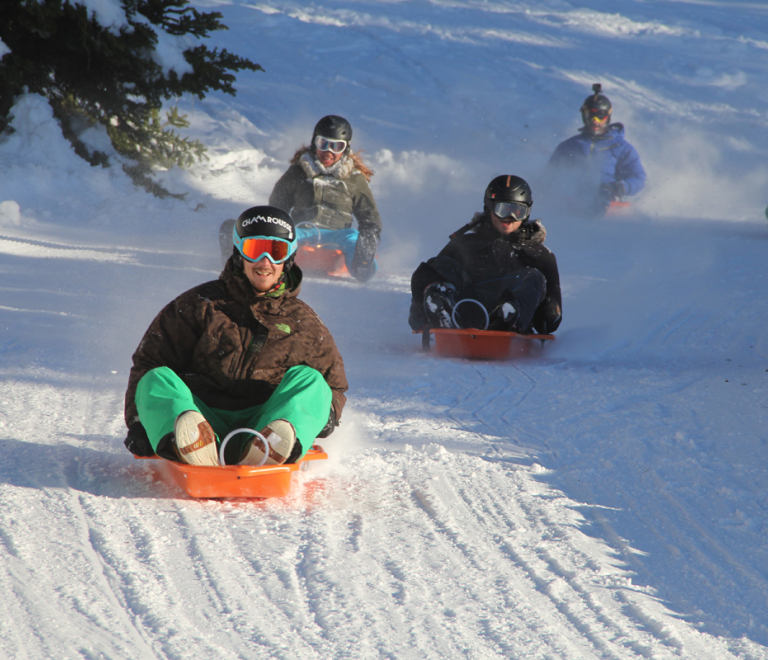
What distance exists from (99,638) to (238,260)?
1.53 m

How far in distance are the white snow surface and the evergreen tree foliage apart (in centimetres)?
37

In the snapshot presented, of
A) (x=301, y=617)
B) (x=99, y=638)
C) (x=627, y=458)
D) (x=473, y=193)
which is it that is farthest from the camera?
(x=473, y=193)

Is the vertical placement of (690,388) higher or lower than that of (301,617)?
higher

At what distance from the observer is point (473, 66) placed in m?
17.1

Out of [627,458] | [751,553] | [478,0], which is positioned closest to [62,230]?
[627,458]

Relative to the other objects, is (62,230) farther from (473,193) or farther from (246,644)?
(246,644)

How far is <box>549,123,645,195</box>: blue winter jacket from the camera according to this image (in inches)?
411

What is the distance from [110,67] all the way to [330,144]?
11.6 ft

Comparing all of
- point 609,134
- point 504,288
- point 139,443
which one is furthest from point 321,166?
point 139,443

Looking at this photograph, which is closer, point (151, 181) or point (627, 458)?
point (627, 458)

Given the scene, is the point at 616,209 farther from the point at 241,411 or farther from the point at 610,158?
the point at 241,411

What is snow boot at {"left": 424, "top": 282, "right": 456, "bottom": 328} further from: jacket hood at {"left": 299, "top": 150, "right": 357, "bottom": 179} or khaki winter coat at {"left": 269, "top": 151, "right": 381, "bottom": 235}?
jacket hood at {"left": 299, "top": 150, "right": 357, "bottom": 179}

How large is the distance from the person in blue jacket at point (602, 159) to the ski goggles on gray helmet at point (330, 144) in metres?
4.17

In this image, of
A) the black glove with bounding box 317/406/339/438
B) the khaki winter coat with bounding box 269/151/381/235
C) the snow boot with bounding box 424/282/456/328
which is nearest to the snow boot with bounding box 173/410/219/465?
the black glove with bounding box 317/406/339/438
